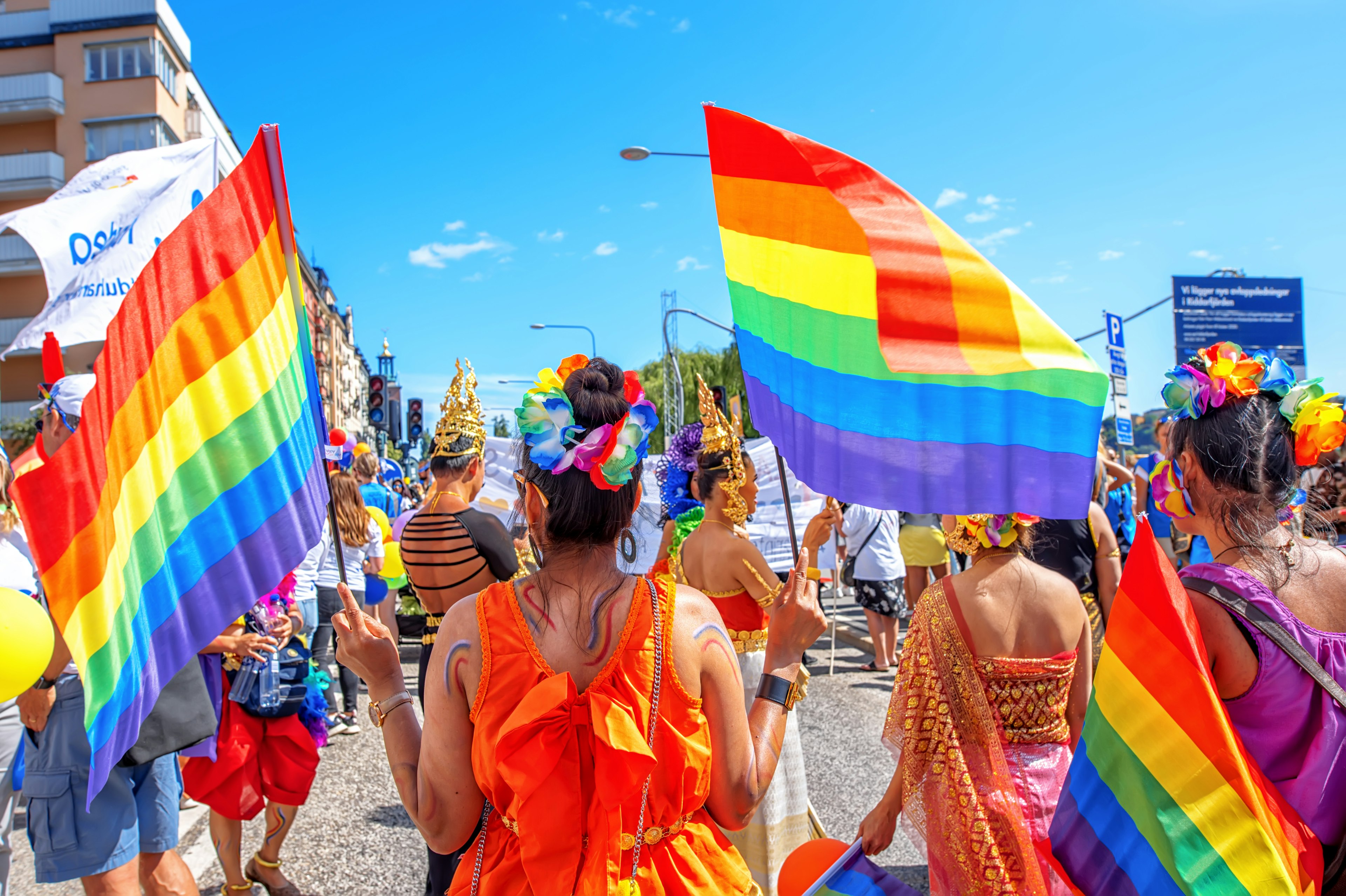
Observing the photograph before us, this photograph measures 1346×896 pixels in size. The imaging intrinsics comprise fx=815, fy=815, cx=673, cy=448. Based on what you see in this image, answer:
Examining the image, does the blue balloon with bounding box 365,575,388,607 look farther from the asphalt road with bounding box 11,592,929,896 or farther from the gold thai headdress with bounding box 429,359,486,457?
the gold thai headdress with bounding box 429,359,486,457

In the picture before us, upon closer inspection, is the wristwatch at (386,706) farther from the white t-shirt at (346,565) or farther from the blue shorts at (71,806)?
the white t-shirt at (346,565)

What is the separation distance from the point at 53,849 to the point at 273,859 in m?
1.19

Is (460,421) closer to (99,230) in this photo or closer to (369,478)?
(99,230)

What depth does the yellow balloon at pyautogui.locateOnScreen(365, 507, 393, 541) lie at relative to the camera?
6887mm

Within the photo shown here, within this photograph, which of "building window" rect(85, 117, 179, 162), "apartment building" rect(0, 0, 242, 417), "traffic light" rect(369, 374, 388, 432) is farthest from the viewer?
"building window" rect(85, 117, 179, 162)

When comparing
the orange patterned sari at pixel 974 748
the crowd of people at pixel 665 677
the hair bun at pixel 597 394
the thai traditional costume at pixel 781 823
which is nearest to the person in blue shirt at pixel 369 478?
the crowd of people at pixel 665 677

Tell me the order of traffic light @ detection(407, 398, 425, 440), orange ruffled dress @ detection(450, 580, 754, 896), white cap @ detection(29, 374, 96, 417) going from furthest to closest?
traffic light @ detection(407, 398, 425, 440), white cap @ detection(29, 374, 96, 417), orange ruffled dress @ detection(450, 580, 754, 896)

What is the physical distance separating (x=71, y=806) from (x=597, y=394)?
8.23 feet

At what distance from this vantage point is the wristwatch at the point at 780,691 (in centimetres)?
187

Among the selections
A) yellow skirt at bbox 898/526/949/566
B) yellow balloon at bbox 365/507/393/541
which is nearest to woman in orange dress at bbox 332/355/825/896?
yellow balloon at bbox 365/507/393/541

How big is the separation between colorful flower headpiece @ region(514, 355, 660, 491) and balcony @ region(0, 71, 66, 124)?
39.6 metres

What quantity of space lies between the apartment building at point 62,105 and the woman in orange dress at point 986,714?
35228 mm

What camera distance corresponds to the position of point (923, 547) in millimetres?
7965

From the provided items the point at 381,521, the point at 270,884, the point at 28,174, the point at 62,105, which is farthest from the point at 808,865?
the point at 62,105
